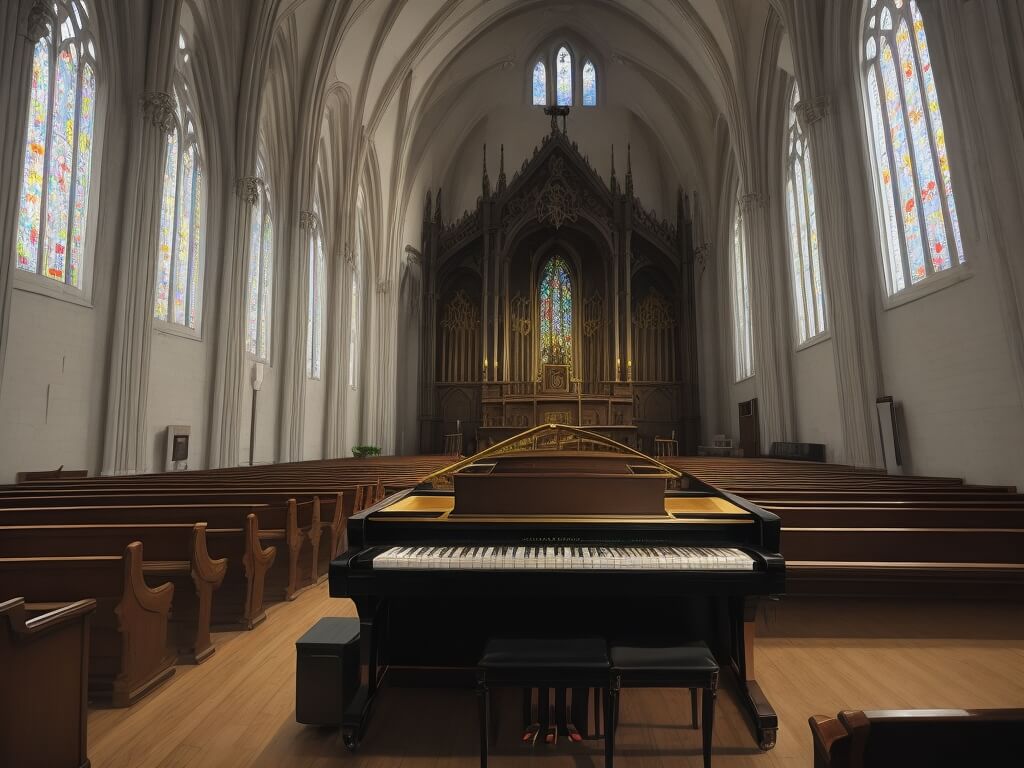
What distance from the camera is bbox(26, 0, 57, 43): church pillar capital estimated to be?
24.9 ft

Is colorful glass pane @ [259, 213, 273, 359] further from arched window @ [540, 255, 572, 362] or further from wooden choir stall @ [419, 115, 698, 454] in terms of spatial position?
arched window @ [540, 255, 572, 362]

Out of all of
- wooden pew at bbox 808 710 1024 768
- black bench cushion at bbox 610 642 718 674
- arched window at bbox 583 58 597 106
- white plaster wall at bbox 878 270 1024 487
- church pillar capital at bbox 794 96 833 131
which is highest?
arched window at bbox 583 58 597 106

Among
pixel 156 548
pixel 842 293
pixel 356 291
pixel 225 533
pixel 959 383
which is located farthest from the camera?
pixel 356 291

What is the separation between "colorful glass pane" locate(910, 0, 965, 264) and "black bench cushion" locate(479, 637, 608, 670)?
886cm

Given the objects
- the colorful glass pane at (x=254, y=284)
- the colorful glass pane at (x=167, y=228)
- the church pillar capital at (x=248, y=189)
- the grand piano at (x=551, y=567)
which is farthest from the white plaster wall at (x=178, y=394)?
the grand piano at (x=551, y=567)

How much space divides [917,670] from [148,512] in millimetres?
4851

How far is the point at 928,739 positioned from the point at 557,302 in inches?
881

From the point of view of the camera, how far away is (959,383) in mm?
8352

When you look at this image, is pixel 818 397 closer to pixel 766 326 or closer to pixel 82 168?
pixel 766 326

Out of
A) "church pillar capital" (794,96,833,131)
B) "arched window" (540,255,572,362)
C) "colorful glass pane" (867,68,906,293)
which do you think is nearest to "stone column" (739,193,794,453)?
"church pillar capital" (794,96,833,131)

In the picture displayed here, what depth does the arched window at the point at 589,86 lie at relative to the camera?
79.2 ft

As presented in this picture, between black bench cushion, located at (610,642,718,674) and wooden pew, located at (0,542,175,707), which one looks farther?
wooden pew, located at (0,542,175,707)

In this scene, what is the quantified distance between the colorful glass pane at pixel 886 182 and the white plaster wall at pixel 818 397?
220 cm

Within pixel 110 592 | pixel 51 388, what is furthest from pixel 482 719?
pixel 51 388
